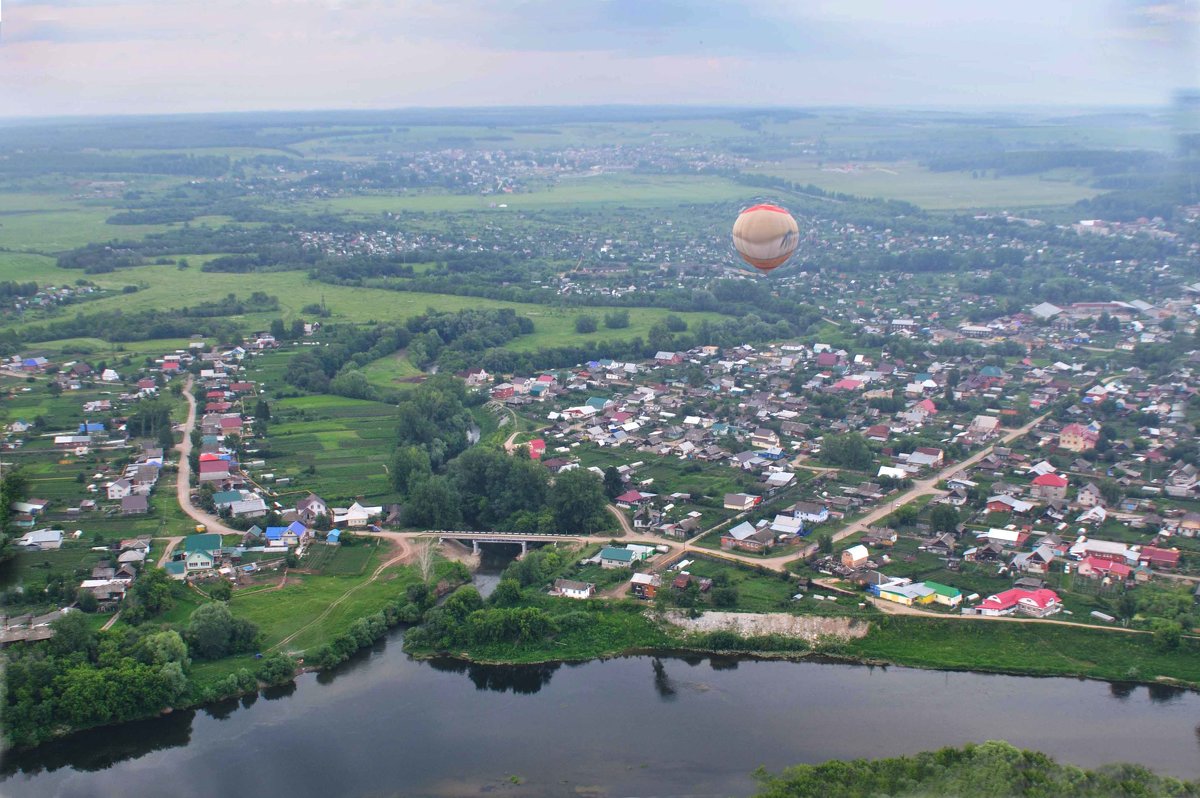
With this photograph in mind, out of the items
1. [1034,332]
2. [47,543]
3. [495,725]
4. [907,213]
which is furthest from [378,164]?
[495,725]

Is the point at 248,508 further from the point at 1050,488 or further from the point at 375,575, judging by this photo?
the point at 1050,488

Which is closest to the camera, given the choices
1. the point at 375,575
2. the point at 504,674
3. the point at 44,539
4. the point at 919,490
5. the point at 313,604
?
the point at 504,674

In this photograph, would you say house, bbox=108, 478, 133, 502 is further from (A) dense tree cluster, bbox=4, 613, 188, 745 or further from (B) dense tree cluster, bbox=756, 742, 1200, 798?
(B) dense tree cluster, bbox=756, 742, 1200, 798

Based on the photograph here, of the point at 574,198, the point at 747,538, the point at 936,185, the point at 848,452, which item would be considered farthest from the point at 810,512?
the point at 936,185

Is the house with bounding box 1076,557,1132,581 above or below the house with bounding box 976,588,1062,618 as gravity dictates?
above

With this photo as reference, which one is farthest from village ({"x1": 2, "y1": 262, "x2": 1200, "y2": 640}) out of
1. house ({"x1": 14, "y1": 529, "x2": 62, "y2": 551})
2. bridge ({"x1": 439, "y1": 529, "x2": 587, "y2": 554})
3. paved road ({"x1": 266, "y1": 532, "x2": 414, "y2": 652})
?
bridge ({"x1": 439, "y1": 529, "x2": 587, "y2": 554})

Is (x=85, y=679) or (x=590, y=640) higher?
(x=85, y=679)
